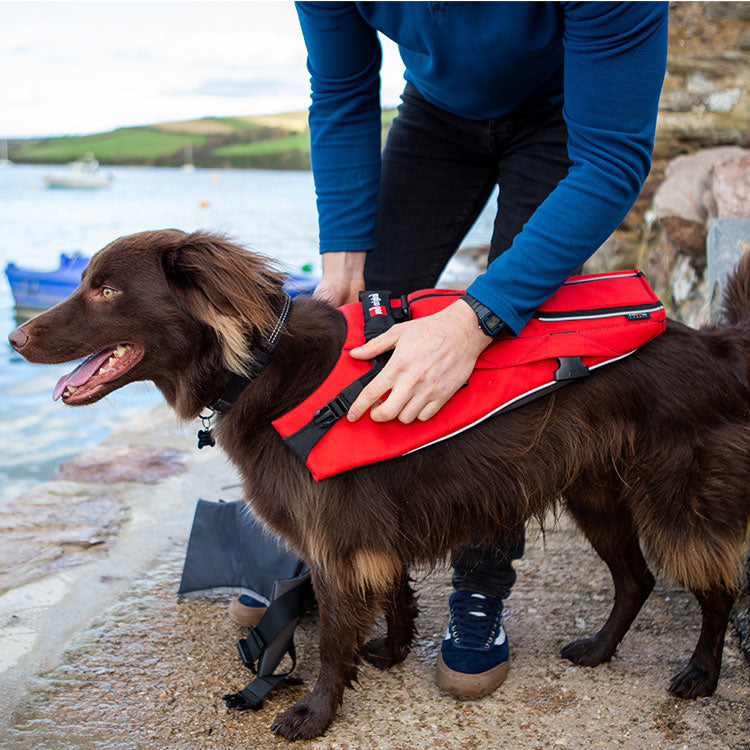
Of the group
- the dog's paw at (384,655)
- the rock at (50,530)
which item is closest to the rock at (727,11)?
the dog's paw at (384,655)

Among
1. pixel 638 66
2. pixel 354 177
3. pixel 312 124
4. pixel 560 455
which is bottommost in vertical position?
pixel 560 455

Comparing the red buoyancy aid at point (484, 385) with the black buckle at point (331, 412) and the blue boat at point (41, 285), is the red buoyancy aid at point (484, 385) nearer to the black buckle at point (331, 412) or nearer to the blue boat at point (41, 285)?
the black buckle at point (331, 412)

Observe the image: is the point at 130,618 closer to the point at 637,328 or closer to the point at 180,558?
the point at 180,558

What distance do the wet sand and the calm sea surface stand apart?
A: 80cm

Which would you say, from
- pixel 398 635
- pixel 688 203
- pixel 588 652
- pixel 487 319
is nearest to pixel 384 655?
pixel 398 635

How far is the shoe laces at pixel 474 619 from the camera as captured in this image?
7.37ft

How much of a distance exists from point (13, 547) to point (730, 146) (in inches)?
198

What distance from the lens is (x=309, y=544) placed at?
2.00m

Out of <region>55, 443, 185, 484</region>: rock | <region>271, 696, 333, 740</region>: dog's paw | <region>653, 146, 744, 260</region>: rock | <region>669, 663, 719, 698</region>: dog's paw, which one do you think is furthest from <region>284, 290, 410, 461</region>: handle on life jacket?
<region>653, 146, 744, 260</region>: rock

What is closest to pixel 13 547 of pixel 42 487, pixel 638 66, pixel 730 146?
pixel 42 487

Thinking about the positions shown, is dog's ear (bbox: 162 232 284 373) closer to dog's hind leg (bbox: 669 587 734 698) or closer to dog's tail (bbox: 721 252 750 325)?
dog's tail (bbox: 721 252 750 325)

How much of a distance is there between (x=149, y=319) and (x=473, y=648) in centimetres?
135

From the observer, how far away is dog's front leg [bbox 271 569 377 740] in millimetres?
2029

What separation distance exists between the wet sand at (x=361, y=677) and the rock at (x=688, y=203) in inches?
95.8
